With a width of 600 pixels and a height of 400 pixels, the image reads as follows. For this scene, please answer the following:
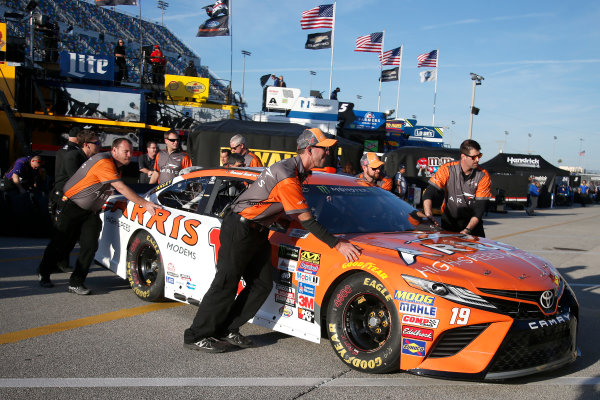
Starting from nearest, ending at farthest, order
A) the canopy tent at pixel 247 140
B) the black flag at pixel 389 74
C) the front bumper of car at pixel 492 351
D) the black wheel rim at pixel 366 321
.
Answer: the front bumper of car at pixel 492 351 → the black wheel rim at pixel 366 321 → the canopy tent at pixel 247 140 → the black flag at pixel 389 74

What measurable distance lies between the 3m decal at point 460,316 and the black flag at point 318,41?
26594mm

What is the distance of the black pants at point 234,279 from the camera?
13.5ft

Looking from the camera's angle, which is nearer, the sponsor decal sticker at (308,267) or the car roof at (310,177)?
the sponsor decal sticker at (308,267)

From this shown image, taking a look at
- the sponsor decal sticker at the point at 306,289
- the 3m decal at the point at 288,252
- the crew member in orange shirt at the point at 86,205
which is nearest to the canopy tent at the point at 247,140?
the crew member in orange shirt at the point at 86,205

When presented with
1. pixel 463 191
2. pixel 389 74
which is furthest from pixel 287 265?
pixel 389 74

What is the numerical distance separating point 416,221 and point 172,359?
244cm

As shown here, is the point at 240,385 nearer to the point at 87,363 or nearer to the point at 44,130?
the point at 87,363

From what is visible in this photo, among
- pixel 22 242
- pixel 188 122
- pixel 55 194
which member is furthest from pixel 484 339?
pixel 188 122

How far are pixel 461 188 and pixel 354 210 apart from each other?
171 cm

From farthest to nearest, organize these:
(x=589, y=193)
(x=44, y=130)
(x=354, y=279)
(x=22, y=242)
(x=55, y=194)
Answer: (x=589, y=193) → (x=44, y=130) → (x=22, y=242) → (x=55, y=194) → (x=354, y=279)

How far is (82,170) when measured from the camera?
230 inches

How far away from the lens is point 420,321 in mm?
3451

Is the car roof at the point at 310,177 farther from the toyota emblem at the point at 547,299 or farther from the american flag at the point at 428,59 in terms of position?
the american flag at the point at 428,59

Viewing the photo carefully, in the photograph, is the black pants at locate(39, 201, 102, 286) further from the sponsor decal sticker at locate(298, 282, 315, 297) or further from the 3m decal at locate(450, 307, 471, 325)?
the 3m decal at locate(450, 307, 471, 325)
